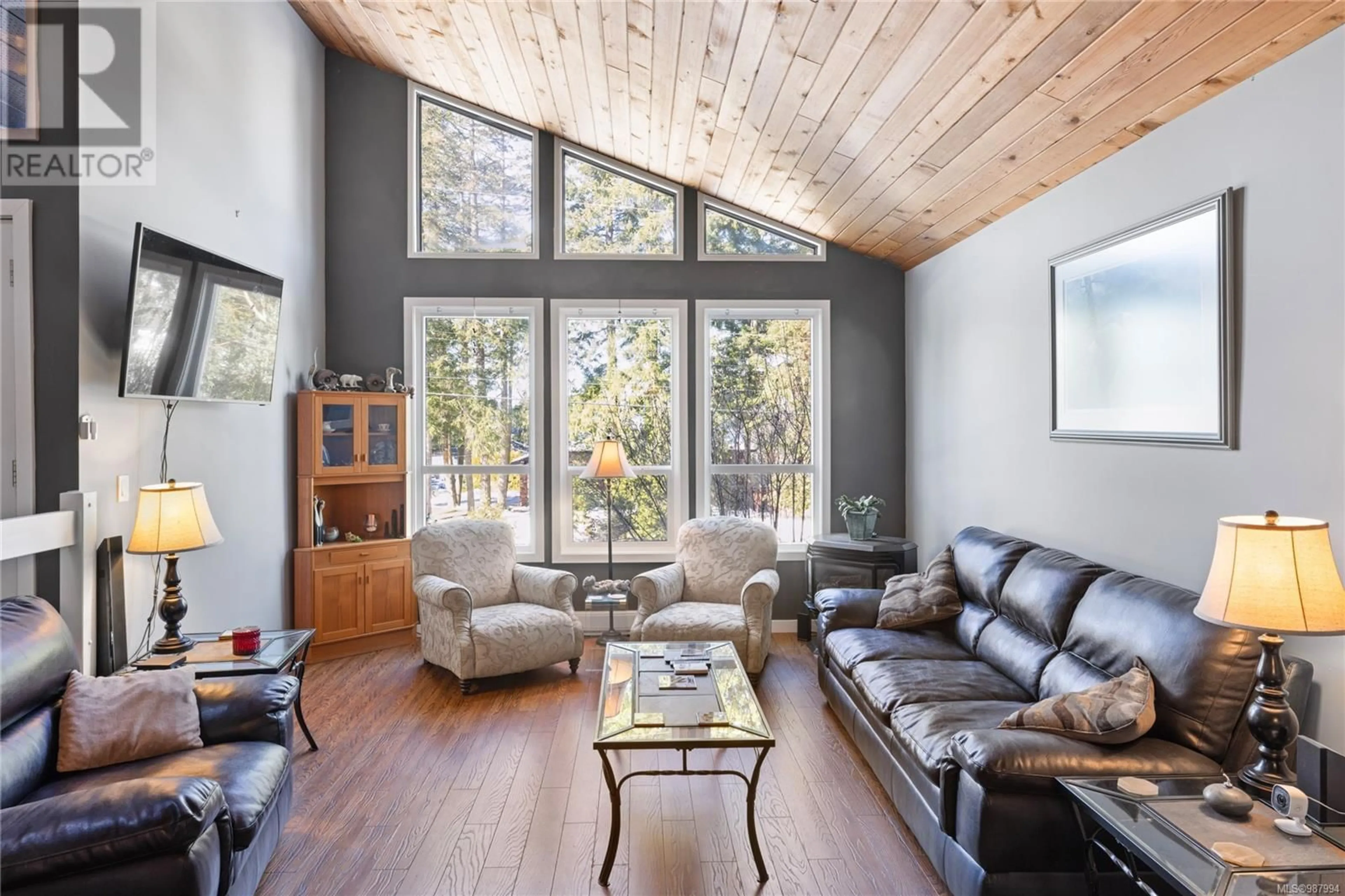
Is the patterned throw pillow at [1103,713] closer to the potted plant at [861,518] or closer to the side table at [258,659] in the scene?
the potted plant at [861,518]

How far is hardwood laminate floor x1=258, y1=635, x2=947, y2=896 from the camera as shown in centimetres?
242

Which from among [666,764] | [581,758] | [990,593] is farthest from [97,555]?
[990,593]

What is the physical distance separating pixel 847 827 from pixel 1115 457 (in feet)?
6.20

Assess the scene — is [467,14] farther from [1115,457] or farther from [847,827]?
[847,827]

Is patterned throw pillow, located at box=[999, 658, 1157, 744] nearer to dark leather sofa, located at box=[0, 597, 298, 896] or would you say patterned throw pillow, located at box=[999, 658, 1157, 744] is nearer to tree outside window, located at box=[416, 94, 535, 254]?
dark leather sofa, located at box=[0, 597, 298, 896]

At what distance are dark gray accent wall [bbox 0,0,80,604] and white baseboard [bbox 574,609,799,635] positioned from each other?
321 cm

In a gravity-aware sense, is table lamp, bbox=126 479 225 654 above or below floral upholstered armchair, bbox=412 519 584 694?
above

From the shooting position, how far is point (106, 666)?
2955 millimetres

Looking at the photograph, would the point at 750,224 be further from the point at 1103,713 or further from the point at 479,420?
the point at 1103,713

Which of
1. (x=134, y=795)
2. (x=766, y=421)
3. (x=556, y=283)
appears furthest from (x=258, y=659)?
(x=766, y=421)

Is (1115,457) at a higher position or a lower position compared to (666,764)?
higher

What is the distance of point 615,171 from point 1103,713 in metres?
4.71

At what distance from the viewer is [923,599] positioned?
377 centimetres

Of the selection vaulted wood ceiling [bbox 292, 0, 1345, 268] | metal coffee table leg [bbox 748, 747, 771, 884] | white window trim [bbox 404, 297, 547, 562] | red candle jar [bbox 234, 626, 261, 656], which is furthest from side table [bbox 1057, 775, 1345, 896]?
white window trim [bbox 404, 297, 547, 562]
